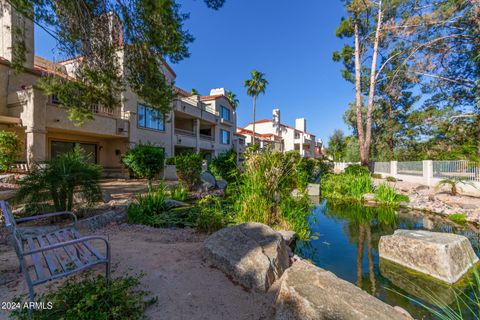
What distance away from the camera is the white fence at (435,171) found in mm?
10512

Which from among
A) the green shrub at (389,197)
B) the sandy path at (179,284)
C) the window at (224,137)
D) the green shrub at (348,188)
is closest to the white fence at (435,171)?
the green shrub at (389,197)

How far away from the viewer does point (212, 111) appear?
972 inches

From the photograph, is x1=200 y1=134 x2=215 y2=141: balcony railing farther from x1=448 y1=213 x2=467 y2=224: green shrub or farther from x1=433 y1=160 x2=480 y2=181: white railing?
x1=448 y1=213 x2=467 y2=224: green shrub

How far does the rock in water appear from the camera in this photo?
11.7 ft

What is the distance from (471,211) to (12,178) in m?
16.8

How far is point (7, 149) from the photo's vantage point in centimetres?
952

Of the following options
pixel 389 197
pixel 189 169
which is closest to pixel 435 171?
pixel 389 197

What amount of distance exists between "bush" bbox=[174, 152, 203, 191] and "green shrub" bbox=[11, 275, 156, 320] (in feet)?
26.2

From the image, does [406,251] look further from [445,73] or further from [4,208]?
[445,73]

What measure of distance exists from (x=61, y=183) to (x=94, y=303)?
155 inches

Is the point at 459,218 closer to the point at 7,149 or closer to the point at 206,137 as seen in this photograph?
the point at 7,149

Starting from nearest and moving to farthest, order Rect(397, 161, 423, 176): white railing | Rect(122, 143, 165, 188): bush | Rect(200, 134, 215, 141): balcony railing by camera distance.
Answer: Rect(122, 143, 165, 188): bush → Rect(397, 161, 423, 176): white railing → Rect(200, 134, 215, 141): balcony railing

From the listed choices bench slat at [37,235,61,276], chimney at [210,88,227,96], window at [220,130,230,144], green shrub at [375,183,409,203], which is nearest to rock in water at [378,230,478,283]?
bench slat at [37,235,61,276]

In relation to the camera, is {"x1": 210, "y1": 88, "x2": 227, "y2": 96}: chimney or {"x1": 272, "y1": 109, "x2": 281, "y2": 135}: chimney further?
{"x1": 272, "y1": 109, "x2": 281, "y2": 135}: chimney
